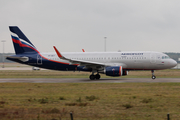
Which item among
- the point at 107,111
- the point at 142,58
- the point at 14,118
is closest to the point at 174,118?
the point at 107,111

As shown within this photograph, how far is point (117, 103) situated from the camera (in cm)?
1562

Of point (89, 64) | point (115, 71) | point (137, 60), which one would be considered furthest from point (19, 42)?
point (137, 60)

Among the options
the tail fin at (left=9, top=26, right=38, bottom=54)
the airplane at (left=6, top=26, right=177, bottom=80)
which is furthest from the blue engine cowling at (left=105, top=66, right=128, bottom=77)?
the tail fin at (left=9, top=26, right=38, bottom=54)

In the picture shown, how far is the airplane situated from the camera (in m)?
34.7

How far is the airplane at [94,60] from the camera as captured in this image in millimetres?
34688

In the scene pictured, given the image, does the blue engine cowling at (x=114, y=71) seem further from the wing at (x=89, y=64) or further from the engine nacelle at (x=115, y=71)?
the wing at (x=89, y=64)

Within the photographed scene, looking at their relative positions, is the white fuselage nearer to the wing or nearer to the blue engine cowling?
the wing

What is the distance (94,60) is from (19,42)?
12.3 metres

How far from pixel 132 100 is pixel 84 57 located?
70.4 ft

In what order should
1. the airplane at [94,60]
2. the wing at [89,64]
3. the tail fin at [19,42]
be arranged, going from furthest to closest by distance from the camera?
the tail fin at [19,42] < the airplane at [94,60] < the wing at [89,64]

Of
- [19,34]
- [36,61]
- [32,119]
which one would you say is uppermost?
[19,34]

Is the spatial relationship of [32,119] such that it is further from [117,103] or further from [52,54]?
[52,54]

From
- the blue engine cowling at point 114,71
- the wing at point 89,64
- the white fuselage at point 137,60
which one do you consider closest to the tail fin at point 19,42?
the wing at point 89,64

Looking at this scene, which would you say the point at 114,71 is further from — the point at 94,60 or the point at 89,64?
the point at 94,60
